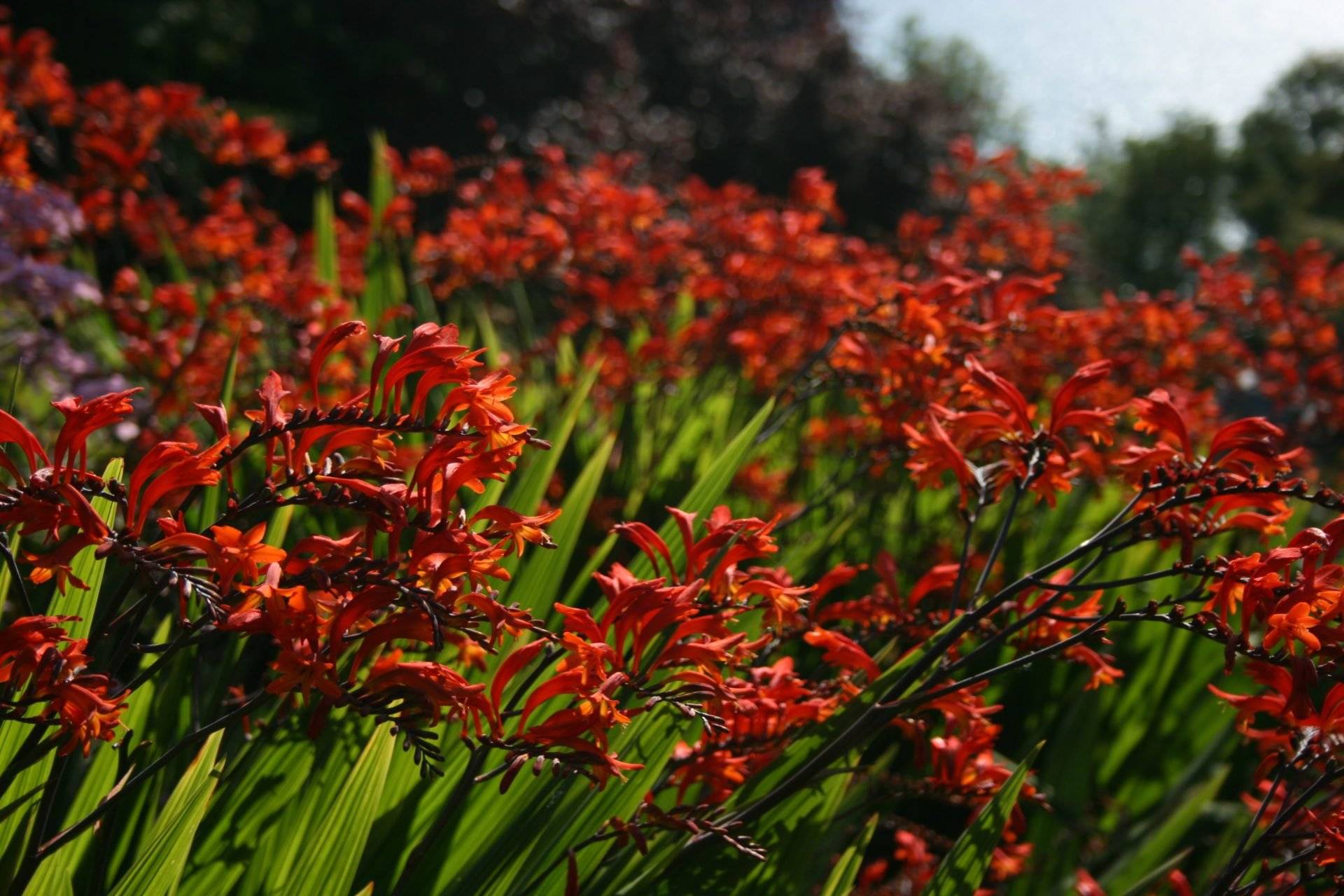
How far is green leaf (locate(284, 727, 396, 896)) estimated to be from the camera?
141cm

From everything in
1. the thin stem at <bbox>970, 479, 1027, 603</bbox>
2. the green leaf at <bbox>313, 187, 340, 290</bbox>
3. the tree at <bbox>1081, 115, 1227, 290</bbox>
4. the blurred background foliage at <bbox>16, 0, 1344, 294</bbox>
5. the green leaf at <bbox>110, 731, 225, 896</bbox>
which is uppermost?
the tree at <bbox>1081, 115, 1227, 290</bbox>

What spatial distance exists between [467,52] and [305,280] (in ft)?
30.1

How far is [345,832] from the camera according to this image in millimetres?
1435

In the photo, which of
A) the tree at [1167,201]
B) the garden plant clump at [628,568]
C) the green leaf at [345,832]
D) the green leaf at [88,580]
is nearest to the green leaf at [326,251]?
the garden plant clump at [628,568]

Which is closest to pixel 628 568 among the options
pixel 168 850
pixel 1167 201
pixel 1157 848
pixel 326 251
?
pixel 168 850

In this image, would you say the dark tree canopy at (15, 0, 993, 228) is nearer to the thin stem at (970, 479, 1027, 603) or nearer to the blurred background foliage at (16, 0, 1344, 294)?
the blurred background foliage at (16, 0, 1344, 294)

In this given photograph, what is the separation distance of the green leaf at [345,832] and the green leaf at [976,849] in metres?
0.79

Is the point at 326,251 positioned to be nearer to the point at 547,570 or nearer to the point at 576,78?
the point at 547,570

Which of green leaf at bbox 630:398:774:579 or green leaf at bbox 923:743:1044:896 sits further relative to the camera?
green leaf at bbox 630:398:774:579

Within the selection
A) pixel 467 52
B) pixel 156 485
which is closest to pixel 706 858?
pixel 156 485

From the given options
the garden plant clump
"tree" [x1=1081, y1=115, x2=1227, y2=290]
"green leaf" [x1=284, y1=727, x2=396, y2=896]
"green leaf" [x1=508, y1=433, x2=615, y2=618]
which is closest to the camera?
the garden plant clump

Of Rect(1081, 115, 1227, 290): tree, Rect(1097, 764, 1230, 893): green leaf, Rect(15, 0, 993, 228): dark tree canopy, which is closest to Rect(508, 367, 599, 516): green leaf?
Rect(1097, 764, 1230, 893): green leaf

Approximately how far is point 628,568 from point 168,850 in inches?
45.9

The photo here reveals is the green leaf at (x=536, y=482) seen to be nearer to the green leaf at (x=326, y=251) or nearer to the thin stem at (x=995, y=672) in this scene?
the thin stem at (x=995, y=672)
